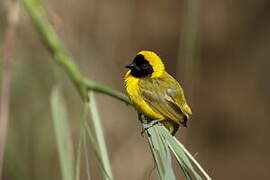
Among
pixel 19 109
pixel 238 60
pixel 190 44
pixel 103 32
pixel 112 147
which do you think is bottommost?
pixel 190 44

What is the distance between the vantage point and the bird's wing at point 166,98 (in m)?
1.56

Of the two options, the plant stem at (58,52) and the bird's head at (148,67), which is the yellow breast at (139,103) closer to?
the bird's head at (148,67)

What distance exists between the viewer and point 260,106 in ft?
13.7

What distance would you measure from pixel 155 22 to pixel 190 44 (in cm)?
265

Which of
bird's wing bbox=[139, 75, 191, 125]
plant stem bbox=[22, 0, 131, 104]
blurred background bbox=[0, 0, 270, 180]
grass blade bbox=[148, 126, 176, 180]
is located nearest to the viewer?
grass blade bbox=[148, 126, 176, 180]

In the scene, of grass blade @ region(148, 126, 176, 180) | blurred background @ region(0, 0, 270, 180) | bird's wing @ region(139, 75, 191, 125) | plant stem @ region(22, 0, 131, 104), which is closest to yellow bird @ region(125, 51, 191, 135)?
bird's wing @ region(139, 75, 191, 125)

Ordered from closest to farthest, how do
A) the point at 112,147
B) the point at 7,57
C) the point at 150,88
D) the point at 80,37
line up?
the point at 7,57, the point at 150,88, the point at 80,37, the point at 112,147

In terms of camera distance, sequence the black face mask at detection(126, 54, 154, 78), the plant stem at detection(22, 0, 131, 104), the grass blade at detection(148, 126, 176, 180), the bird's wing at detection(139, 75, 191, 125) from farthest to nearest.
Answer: the black face mask at detection(126, 54, 154, 78), the bird's wing at detection(139, 75, 191, 125), the plant stem at detection(22, 0, 131, 104), the grass blade at detection(148, 126, 176, 180)

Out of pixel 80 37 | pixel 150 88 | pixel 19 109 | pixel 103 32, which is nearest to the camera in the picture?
pixel 150 88

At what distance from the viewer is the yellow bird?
5.15 ft

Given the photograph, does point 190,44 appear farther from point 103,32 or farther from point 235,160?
point 235,160

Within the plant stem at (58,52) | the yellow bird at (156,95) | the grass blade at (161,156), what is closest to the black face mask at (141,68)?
the yellow bird at (156,95)

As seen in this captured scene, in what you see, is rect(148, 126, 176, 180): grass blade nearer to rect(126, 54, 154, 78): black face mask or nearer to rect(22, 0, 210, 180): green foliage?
rect(22, 0, 210, 180): green foliage

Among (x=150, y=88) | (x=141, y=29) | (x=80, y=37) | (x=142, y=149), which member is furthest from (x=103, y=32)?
(x=150, y=88)
